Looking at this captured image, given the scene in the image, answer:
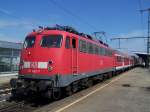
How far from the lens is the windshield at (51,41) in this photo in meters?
12.8

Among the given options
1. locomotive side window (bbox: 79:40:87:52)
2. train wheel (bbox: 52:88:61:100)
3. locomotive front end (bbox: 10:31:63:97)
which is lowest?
train wheel (bbox: 52:88:61:100)

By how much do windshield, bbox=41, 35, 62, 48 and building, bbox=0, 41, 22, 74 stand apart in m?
13.3

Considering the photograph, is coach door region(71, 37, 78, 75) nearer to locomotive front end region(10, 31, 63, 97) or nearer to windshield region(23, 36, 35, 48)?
locomotive front end region(10, 31, 63, 97)

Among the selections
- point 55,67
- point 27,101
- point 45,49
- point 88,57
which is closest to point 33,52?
point 45,49

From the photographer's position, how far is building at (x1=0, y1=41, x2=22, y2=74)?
84.5 ft

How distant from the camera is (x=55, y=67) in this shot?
12.2 metres

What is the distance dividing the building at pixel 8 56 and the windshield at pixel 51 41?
13300 mm

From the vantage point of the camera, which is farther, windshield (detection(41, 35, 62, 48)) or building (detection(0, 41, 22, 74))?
building (detection(0, 41, 22, 74))

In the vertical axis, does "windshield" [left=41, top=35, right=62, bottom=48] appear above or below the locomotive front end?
→ above

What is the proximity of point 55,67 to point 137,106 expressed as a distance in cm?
388

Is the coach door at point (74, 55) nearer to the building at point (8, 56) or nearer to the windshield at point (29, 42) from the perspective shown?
the windshield at point (29, 42)

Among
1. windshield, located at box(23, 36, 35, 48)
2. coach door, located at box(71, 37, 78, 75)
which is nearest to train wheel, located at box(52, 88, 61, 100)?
coach door, located at box(71, 37, 78, 75)

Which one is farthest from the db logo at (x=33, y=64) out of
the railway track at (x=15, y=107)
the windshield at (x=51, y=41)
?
the railway track at (x=15, y=107)

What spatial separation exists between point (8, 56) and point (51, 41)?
1461 centimetres
